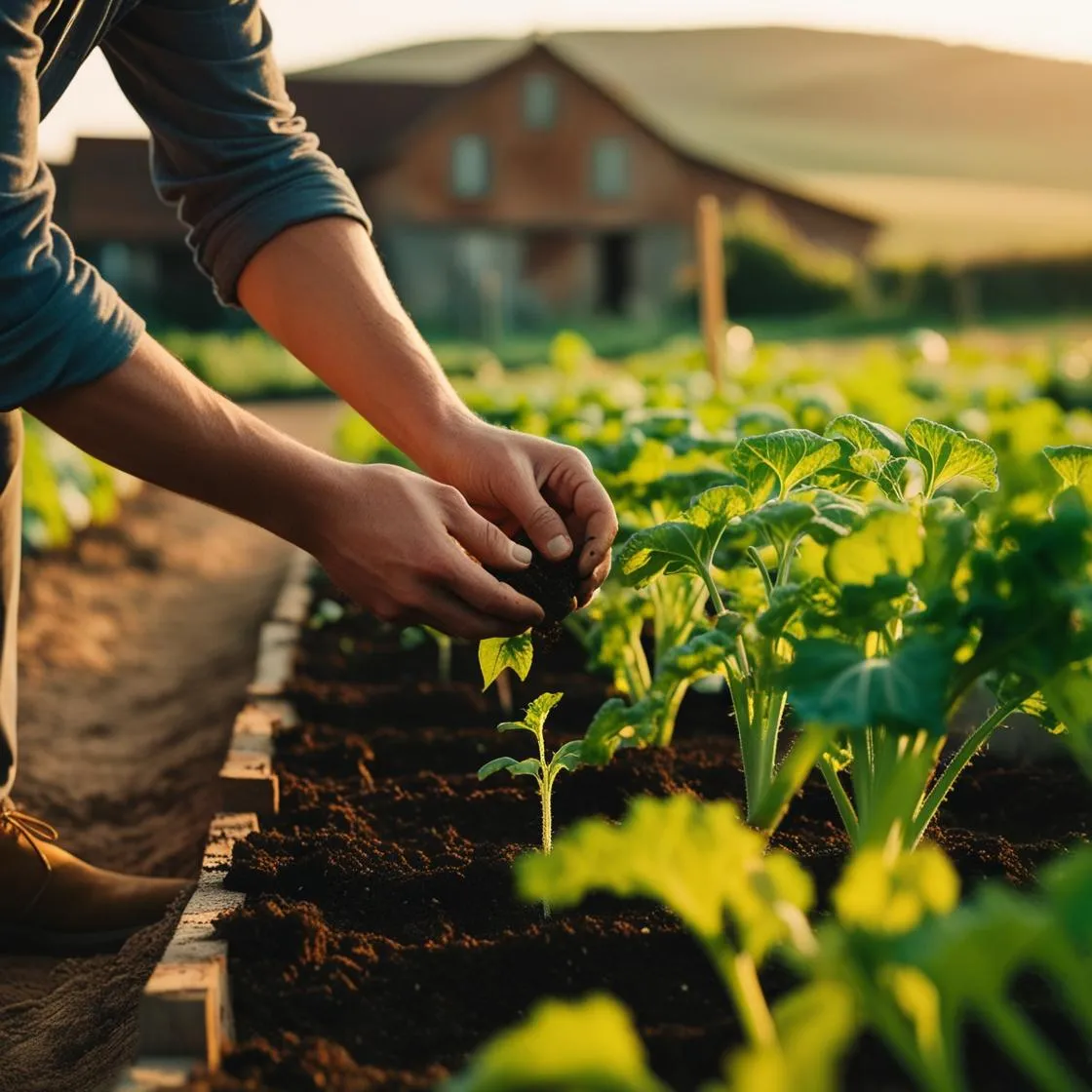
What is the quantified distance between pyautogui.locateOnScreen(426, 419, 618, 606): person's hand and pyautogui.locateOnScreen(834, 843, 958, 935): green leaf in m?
1.08

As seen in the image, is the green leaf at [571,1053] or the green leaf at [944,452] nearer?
the green leaf at [571,1053]

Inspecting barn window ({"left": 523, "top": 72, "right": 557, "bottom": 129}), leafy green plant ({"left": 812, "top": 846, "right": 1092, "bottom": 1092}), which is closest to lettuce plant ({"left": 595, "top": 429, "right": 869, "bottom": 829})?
leafy green plant ({"left": 812, "top": 846, "right": 1092, "bottom": 1092})

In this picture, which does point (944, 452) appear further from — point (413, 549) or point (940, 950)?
point (940, 950)

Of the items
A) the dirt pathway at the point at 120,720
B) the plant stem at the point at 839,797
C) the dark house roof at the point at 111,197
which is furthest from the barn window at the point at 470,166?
the plant stem at the point at 839,797

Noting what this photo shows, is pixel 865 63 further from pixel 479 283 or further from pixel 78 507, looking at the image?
pixel 78 507

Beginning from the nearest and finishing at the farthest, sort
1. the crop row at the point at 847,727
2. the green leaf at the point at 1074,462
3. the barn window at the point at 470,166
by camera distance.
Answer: the crop row at the point at 847,727 → the green leaf at the point at 1074,462 → the barn window at the point at 470,166

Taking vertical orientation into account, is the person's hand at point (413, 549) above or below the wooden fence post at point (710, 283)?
above

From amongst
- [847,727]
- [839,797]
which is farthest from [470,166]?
[847,727]

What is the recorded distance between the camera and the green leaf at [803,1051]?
36.0 inches

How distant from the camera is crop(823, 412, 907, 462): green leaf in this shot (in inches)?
80.3

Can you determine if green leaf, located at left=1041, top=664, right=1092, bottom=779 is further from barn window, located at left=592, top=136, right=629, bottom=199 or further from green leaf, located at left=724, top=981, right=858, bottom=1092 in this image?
barn window, located at left=592, top=136, right=629, bottom=199

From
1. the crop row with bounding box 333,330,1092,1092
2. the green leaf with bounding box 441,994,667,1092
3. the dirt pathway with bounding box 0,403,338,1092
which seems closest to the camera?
the green leaf with bounding box 441,994,667,1092

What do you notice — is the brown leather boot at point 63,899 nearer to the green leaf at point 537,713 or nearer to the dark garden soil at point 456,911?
the dark garden soil at point 456,911

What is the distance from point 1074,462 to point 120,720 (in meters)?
3.49
